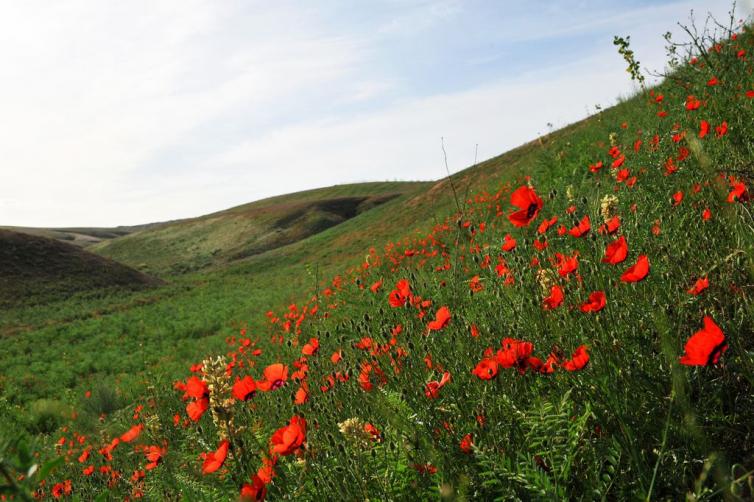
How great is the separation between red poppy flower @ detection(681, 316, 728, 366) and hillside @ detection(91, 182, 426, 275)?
1603 inches

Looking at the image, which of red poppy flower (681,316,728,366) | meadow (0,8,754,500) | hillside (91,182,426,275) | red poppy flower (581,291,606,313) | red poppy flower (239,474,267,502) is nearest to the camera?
red poppy flower (681,316,728,366)

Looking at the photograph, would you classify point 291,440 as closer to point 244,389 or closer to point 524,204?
point 244,389

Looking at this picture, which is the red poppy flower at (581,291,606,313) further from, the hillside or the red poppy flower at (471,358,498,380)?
the hillside

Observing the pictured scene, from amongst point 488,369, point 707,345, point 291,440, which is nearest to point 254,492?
point 291,440

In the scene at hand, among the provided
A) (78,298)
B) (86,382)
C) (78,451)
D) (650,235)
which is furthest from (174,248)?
(650,235)

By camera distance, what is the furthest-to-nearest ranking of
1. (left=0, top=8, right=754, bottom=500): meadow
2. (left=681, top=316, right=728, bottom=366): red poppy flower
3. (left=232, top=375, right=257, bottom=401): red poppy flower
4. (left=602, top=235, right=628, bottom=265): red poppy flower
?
(left=232, top=375, right=257, bottom=401): red poppy flower < (left=602, top=235, right=628, bottom=265): red poppy flower < (left=0, top=8, right=754, bottom=500): meadow < (left=681, top=316, right=728, bottom=366): red poppy flower

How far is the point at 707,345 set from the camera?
3.68 ft

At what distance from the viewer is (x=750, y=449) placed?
1.49 m

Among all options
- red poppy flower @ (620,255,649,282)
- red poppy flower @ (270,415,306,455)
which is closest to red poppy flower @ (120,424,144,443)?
red poppy flower @ (270,415,306,455)

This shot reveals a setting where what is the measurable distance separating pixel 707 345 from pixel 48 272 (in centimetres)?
3269

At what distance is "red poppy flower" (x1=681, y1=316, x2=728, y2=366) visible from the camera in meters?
1.11

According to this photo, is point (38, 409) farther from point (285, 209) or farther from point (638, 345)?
point (285, 209)

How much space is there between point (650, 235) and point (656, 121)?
434 cm

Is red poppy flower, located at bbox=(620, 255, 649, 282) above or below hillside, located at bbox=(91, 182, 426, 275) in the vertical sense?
below
